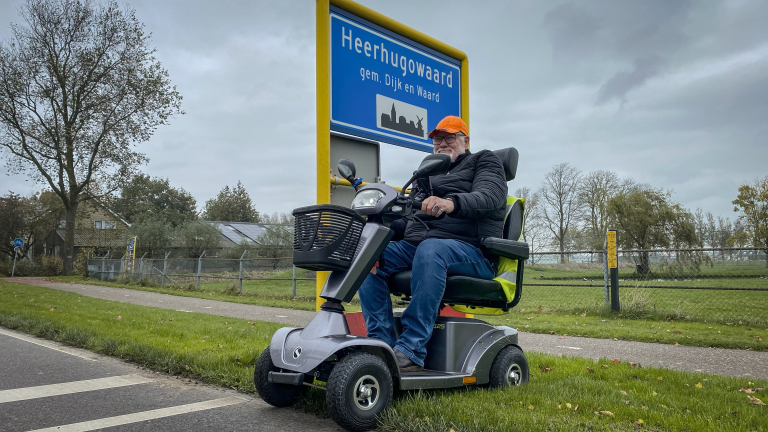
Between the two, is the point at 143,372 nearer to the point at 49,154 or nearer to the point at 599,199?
the point at 49,154

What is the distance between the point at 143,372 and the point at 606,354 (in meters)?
4.14

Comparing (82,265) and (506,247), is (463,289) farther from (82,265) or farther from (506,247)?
(82,265)

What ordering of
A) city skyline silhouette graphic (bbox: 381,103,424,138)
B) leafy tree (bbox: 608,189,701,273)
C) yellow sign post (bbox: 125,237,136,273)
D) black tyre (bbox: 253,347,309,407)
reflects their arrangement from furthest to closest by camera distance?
leafy tree (bbox: 608,189,701,273), yellow sign post (bbox: 125,237,136,273), city skyline silhouette graphic (bbox: 381,103,424,138), black tyre (bbox: 253,347,309,407)

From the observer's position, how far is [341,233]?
8.64 feet

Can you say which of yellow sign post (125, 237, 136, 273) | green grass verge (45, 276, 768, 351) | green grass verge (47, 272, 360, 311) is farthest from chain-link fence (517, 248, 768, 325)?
yellow sign post (125, 237, 136, 273)

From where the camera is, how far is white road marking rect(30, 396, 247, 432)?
8.38 feet

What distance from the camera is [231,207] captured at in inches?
2505

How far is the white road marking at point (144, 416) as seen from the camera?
8.38 feet

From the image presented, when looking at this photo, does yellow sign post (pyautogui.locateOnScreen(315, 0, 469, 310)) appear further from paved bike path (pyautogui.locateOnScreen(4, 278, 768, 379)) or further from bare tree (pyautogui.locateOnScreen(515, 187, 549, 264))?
bare tree (pyautogui.locateOnScreen(515, 187, 549, 264))

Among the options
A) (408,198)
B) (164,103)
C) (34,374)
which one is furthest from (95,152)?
(408,198)

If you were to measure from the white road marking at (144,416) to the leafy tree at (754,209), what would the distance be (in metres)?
35.3

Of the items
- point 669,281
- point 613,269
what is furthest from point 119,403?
point 669,281

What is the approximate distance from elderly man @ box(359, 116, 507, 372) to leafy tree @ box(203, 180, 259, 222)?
62171mm

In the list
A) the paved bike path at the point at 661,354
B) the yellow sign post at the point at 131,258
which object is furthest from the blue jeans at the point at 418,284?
the yellow sign post at the point at 131,258
